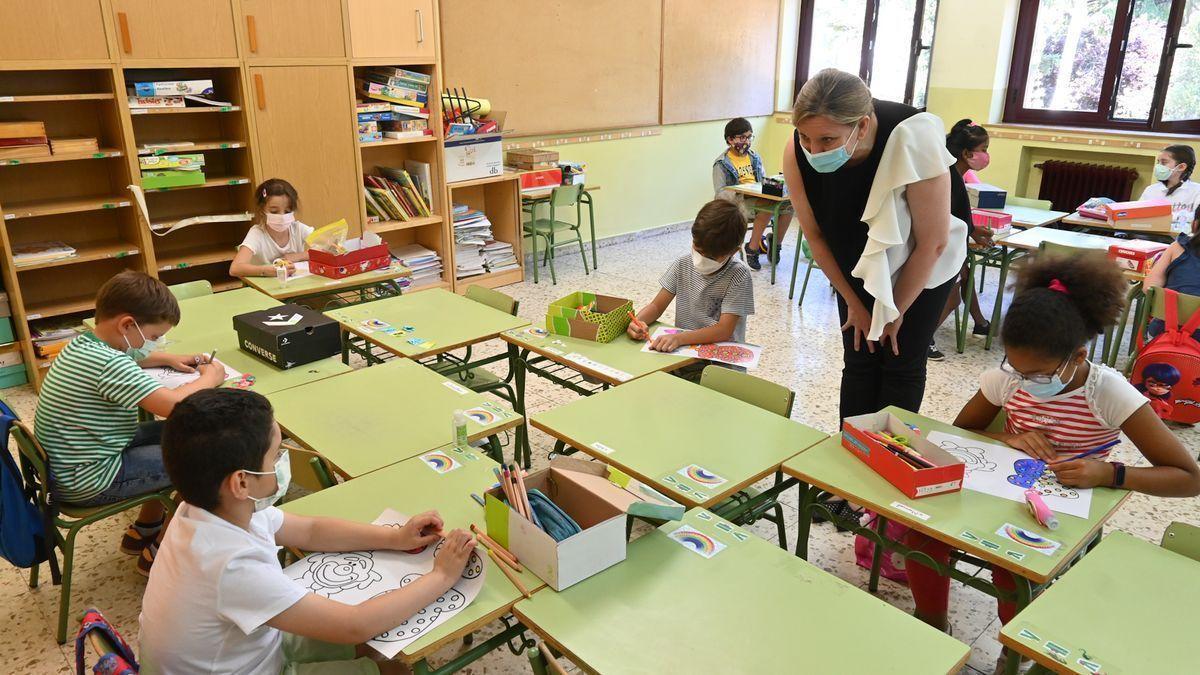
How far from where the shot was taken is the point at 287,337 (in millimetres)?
2744

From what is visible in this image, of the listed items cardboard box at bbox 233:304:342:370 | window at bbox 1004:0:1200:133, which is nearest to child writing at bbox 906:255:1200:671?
cardboard box at bbox 233:304:342:370

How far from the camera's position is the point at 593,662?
1.39 metres

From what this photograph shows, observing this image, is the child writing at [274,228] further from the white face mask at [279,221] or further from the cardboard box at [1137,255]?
the cardboard box at [1137,255]

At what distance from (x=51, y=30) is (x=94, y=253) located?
1.14 meters

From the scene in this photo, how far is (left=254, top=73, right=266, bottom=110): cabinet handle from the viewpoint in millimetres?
4621

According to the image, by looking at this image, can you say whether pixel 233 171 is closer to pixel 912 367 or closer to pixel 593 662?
pixel 912 367

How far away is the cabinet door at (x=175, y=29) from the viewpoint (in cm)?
413

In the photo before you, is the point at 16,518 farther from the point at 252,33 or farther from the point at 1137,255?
the point at 1137,255

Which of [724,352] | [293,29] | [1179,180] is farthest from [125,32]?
[1179,180]

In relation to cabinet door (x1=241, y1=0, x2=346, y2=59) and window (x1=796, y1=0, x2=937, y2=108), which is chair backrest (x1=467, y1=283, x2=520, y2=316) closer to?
cabinet door (x1=241, y1=0, x2=346, y2=59)

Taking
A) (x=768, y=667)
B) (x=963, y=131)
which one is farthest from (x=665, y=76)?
(x=768, y=667)

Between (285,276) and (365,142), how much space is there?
170 centimetres

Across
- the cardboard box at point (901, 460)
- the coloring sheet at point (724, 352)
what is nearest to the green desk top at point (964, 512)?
the cardboard box at point (901, 460)

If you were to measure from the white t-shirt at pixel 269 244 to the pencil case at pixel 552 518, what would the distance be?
3054 mm
